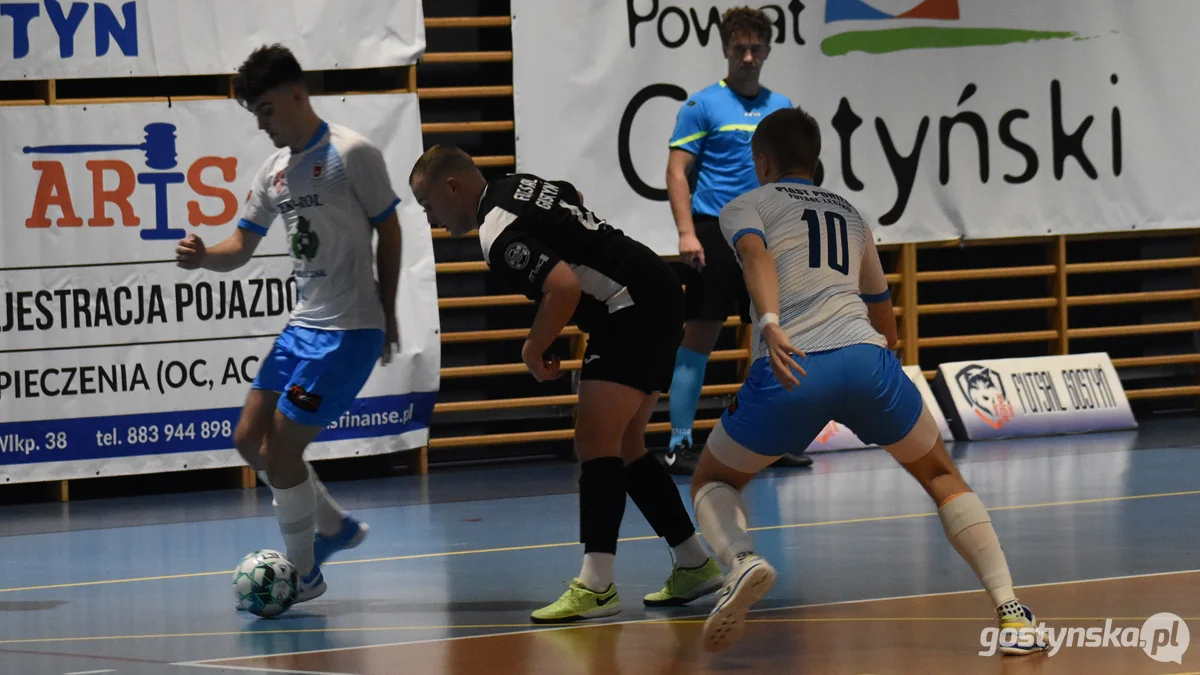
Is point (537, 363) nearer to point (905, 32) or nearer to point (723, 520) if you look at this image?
point (723, 520)

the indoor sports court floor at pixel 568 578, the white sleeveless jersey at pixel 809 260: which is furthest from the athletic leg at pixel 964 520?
the white sleeveless jersey at pixel 809 260

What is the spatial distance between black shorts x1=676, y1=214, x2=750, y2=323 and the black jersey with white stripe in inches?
113

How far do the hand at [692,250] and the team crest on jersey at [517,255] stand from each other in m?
2.90

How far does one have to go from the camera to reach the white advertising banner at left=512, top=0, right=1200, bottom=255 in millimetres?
8656

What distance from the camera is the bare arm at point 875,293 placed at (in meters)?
4.25

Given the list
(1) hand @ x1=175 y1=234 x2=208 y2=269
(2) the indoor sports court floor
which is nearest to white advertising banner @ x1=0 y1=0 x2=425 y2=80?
(2) the indoor sports court floor

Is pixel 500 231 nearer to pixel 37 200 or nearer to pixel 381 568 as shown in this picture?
pixel 381 568

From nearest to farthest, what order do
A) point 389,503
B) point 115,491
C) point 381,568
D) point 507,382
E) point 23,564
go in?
point 381,568, point 23,564, point 389,503, point 115,491, point 507,382

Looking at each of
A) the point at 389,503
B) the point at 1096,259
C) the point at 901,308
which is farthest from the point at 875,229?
the point at 389,503

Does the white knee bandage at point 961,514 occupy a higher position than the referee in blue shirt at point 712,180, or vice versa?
the referee in blue shirt at point 712,180

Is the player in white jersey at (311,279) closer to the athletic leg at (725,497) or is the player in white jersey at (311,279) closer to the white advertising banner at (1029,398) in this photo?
the athletic leg at (725,497)

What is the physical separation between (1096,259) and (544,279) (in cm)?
701

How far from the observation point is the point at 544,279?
436 cm

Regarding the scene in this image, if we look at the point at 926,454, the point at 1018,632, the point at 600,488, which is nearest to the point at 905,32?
the point at 600,488
